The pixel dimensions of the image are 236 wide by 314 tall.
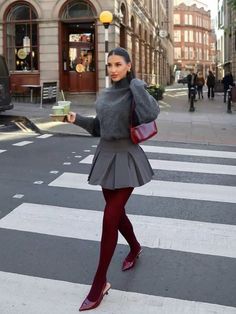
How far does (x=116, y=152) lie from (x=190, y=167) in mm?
5380

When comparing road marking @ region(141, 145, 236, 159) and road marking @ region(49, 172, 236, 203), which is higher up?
road marking @ region(141, 145, 236, 159)

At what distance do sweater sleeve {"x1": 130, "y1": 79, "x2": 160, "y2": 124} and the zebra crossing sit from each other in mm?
1336

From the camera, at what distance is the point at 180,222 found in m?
5.77

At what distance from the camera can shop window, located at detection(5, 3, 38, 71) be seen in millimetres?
23297

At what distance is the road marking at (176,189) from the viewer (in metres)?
6.99

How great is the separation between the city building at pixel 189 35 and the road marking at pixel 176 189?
124 m

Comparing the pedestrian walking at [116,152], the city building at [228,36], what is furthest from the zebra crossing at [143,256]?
the city building at [228,36]

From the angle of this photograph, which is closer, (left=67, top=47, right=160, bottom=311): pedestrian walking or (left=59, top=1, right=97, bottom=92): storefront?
(left=67, top=47, right=160, bottom=311): pedestrian walking

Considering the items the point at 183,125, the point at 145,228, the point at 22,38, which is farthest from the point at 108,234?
the point at 22,38

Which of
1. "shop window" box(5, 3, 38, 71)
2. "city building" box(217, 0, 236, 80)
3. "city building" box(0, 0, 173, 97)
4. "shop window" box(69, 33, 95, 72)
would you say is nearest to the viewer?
"city building" box(0, 0, 173, 97)

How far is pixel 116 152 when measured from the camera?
3863 millimetres

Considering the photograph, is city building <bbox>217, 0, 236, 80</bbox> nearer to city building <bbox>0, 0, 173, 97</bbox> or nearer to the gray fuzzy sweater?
city building <bbox>0, 0, 173, 97</bbox>

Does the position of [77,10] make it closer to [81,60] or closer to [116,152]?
[81,60]

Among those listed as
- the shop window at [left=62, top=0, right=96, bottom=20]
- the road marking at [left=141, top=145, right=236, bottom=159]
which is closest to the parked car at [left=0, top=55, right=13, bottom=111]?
the road marking at [left=141, top=145, right=236, bottom=159]
